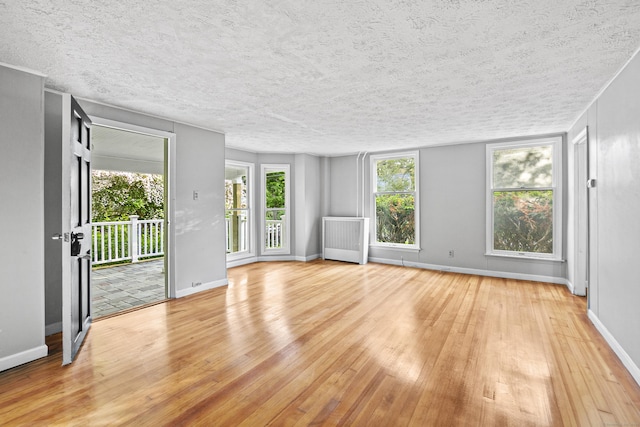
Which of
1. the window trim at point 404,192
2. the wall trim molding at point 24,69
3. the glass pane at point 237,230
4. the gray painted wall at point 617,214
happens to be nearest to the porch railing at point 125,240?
the glass pane at point 237,230

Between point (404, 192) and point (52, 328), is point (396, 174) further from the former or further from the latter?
point (52, 328)

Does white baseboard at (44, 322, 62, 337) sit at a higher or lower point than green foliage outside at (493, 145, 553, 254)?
lower

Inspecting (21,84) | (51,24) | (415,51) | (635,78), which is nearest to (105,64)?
(51,24)

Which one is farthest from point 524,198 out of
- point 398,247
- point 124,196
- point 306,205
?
point 124,196

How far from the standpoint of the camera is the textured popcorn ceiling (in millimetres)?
1694

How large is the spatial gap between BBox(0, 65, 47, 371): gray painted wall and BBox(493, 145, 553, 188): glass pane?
5923 mm

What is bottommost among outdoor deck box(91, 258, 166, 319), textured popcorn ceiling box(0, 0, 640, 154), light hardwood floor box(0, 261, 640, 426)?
light hardwood floor box(0, 261, 640, 426)

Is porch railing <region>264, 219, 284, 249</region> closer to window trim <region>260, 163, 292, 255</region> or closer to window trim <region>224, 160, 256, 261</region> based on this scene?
window trim <region>260, 163, 292, 255</region>

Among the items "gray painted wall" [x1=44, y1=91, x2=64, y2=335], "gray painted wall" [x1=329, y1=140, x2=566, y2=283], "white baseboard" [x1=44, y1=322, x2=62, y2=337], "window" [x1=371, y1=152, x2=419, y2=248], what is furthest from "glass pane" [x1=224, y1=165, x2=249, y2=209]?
"white baseboard" [x1=44, y1=322, x2=62, y2=337]

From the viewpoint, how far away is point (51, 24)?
5.99 feet

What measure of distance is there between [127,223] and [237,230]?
2417mm

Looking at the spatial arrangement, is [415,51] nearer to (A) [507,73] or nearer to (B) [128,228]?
(A) [507,73]

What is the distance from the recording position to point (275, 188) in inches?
261

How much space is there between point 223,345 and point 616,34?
12.0ft
